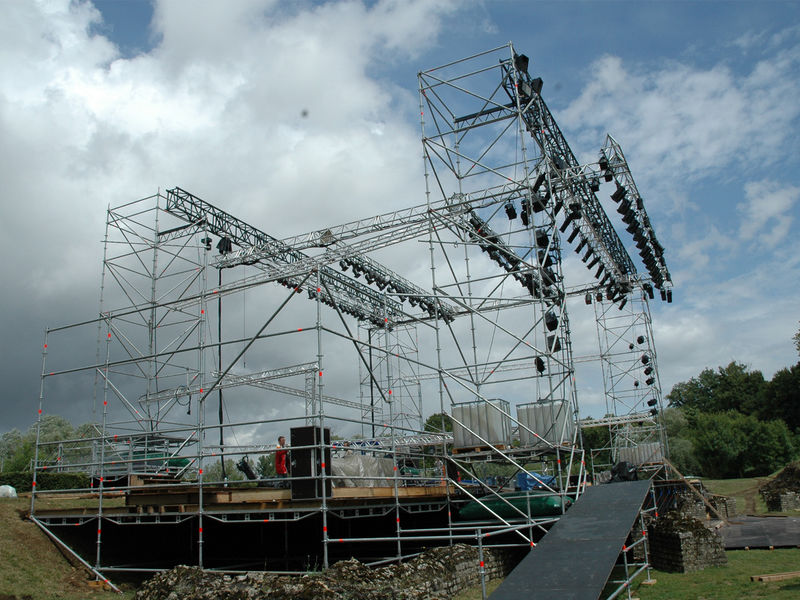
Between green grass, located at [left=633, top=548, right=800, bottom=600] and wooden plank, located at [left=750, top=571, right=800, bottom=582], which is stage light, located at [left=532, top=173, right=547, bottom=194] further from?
wooden plank, located at [left=750, top=571, right=800, bottom=582]

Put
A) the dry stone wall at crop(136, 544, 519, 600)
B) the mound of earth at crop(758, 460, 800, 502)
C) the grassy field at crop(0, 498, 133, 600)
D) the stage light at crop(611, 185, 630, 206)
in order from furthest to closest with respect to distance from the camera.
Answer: the mound of earth at crop(758, 460, 800, 502)
the stage light at crop(611, 185, 630, 206)
the grassy field at crop(0, 498, 133, 600)
the dry stone wall at crop(136, 544, 519, 600)

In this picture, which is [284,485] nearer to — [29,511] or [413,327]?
[29,511]

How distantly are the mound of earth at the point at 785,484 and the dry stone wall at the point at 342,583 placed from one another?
2433 cm

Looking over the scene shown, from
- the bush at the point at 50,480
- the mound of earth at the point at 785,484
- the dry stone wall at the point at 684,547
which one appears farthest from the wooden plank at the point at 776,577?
the mound of earth at the point at 785,484

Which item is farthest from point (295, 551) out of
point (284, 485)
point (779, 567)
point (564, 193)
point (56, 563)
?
point (564, 193)

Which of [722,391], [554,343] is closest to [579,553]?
[554,343]

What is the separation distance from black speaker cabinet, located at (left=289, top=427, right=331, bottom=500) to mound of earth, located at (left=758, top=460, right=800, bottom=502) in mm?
25438

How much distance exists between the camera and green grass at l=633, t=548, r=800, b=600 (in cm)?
970

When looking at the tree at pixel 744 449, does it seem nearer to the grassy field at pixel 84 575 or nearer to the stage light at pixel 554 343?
the grassy field at pixel 84 575

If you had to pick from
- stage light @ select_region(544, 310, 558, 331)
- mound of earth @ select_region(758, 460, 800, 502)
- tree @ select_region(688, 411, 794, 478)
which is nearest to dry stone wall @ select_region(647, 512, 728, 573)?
stage light @ select_region(544, 310, 558, 331)

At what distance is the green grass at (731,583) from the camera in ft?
31.8

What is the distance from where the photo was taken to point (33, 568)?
12.3 meters

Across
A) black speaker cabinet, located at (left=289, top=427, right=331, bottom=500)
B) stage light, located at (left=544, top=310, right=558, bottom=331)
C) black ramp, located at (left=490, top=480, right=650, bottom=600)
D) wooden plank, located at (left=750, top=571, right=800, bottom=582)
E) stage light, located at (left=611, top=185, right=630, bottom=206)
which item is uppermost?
stage light, located at (left=611, top=185, right=630, bottom=206)

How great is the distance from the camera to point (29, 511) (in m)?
14.6
